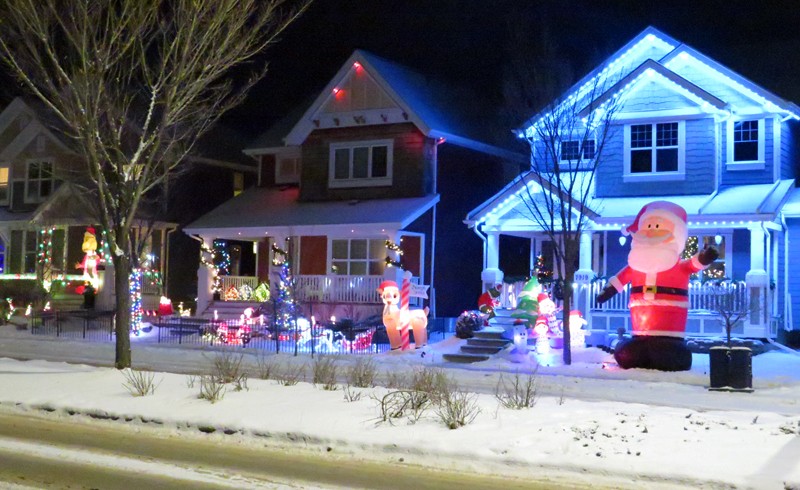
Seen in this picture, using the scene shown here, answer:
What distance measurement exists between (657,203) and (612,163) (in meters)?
6.39

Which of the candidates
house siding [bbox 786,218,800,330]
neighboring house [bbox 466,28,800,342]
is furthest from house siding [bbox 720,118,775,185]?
house siding [bbox 786,218,800,330]

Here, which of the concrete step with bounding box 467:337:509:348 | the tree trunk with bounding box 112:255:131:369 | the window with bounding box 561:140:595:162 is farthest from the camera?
the concrete step with bounding box 467:337:509:348

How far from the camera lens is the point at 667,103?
24.8m

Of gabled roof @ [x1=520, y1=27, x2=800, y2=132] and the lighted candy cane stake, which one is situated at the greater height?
gabled roof @ [x1=520, y1=27, x2=800, y2=132]

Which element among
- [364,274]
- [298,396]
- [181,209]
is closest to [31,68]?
[298,396]

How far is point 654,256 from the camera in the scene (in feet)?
62.8

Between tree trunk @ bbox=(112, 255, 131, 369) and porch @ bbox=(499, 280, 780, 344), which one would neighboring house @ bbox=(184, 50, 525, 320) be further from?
tree trunk @ bbox=(112, 255, 131, 369)

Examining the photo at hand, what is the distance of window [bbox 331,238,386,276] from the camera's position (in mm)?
30328

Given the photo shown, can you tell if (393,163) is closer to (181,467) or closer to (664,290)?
(664,290)

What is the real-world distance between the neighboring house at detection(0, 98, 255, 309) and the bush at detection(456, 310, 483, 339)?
13698 millimetres

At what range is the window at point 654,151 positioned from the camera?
25.0 meters

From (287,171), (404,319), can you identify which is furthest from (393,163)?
(404,319)

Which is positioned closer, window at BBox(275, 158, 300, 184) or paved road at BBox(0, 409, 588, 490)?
paved road at BBox(0, 409, 588, 490)

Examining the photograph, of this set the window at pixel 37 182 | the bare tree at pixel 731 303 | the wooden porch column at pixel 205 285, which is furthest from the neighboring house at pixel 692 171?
the window at pixel 37 182
